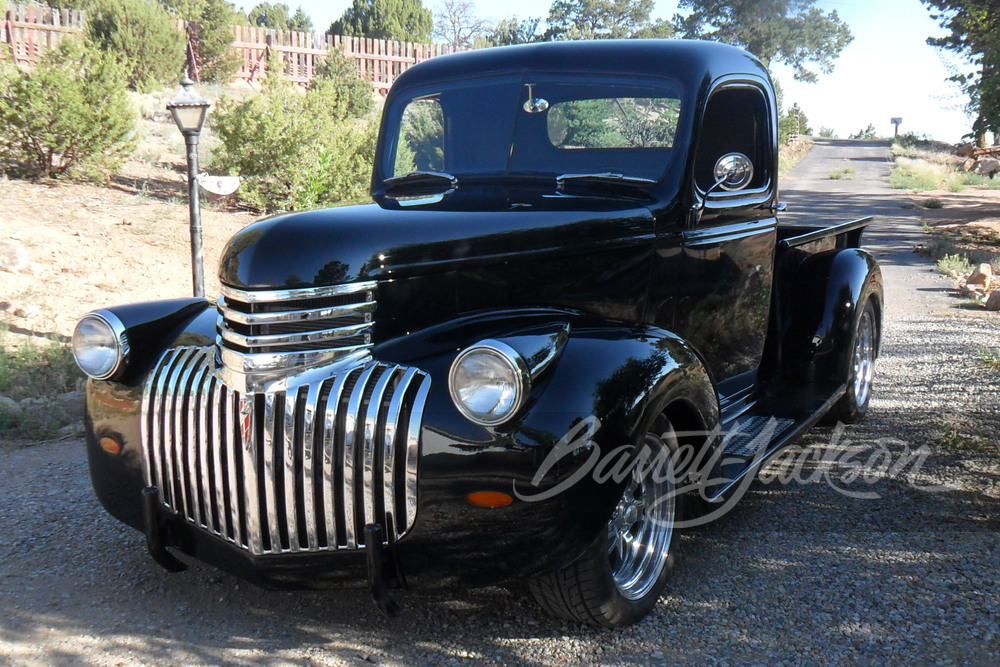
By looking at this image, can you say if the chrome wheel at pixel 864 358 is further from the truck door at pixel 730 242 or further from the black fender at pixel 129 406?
the black fender at pixel 129 406

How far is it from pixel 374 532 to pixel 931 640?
1828mm

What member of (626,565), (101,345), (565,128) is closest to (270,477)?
(101,345)

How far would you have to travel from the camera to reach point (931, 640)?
298 cm

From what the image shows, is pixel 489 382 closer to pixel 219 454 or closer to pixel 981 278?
pixel 219 454

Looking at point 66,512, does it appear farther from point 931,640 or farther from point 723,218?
point 931,640

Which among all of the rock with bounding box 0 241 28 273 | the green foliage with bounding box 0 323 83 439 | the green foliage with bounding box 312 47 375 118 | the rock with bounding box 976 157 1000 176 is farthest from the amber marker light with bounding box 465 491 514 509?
the rock with bounding box 976 157 1000 176

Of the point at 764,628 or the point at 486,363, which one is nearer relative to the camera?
the point at 486,363

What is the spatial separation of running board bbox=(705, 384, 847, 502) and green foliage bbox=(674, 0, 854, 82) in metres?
53.1

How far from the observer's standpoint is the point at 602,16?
49.7 meters

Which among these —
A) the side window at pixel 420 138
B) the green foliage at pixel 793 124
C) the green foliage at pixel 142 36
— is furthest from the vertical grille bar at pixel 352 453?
the green foliage at pixel 793 124

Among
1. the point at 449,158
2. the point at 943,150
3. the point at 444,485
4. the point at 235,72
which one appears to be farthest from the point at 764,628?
the point at 943,150

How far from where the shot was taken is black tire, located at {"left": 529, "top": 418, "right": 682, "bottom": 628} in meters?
2.87

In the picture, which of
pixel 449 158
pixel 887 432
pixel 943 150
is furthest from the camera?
pixel 943 150

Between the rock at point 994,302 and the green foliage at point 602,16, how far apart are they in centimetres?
4164
